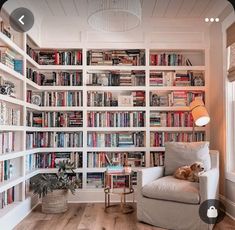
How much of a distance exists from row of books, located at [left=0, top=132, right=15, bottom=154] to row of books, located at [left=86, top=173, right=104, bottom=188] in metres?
1.22

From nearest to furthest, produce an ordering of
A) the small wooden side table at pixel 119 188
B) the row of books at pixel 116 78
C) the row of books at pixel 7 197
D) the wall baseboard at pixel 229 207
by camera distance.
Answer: the row of books at pixel 7 197, the wall baseboard at pixel 229 207, the small wooden side table at pixel 119 188, the row of books at pixel 116 78

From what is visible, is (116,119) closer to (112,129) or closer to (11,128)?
(112,129)

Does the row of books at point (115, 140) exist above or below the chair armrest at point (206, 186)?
above

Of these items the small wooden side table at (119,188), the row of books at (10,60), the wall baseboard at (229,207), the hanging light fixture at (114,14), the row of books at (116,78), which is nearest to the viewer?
the hanging light fixture at (114,14)

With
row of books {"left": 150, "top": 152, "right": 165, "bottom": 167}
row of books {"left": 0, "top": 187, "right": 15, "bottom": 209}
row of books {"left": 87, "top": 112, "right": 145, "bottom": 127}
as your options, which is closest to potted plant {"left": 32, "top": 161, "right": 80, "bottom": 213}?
row of books {"left": 0, "top": 187, "right": 15, "bottom": 209}

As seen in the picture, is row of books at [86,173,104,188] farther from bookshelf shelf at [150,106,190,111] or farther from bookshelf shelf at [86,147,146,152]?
bookshelf shelf at [150,106,190,111]

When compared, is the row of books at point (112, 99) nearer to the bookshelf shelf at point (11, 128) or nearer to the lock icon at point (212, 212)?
the bookshelf shelf at point (11, 128)

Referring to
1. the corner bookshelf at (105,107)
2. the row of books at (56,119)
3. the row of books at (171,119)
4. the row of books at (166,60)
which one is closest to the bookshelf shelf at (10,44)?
the corner bookshelf at (105,107)

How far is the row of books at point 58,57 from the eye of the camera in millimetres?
4109

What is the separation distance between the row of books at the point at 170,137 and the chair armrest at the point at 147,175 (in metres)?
0.71

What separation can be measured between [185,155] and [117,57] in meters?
1.69

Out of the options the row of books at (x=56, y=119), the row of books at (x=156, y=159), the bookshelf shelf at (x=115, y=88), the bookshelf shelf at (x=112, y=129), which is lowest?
the row of books at (x=156, y=159)

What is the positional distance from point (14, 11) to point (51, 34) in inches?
55.2

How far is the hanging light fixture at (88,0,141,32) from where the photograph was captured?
8.58 feet
